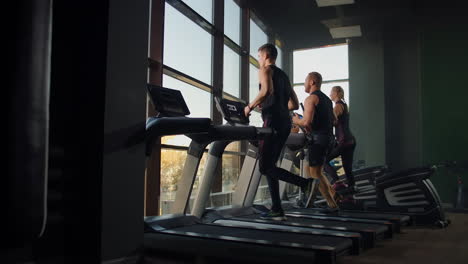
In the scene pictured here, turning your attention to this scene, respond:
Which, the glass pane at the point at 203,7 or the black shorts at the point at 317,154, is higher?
the glass pane at the point at 203,7

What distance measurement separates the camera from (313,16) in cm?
738

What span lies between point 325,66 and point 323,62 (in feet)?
0.64

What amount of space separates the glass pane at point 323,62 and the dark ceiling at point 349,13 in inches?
20.8

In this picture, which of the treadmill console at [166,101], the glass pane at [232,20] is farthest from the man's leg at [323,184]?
the glass pane at [232,20]

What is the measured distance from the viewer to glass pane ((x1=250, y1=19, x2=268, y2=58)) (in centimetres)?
714

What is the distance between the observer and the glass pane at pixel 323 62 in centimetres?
788

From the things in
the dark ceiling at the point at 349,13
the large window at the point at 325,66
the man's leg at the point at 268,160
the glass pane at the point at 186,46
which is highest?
the dark ceiling at the point at 349,13

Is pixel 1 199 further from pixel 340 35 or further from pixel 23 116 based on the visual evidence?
pixel 340 35

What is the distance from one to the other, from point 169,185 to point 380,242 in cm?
241

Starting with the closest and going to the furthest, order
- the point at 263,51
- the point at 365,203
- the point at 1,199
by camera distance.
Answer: the point at 1,199
the point at 263,51
the point at 365,203

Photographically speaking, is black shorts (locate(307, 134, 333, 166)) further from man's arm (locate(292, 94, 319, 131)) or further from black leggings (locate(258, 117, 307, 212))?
black leggings (locate(258, 117, 307, 212))

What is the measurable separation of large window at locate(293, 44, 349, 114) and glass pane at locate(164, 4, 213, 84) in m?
2.87

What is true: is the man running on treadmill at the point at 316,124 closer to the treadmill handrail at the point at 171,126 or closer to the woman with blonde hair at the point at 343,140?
the woman with blonde hair at the point at 343,140

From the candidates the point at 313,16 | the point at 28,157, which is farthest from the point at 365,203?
the point at 28,157
